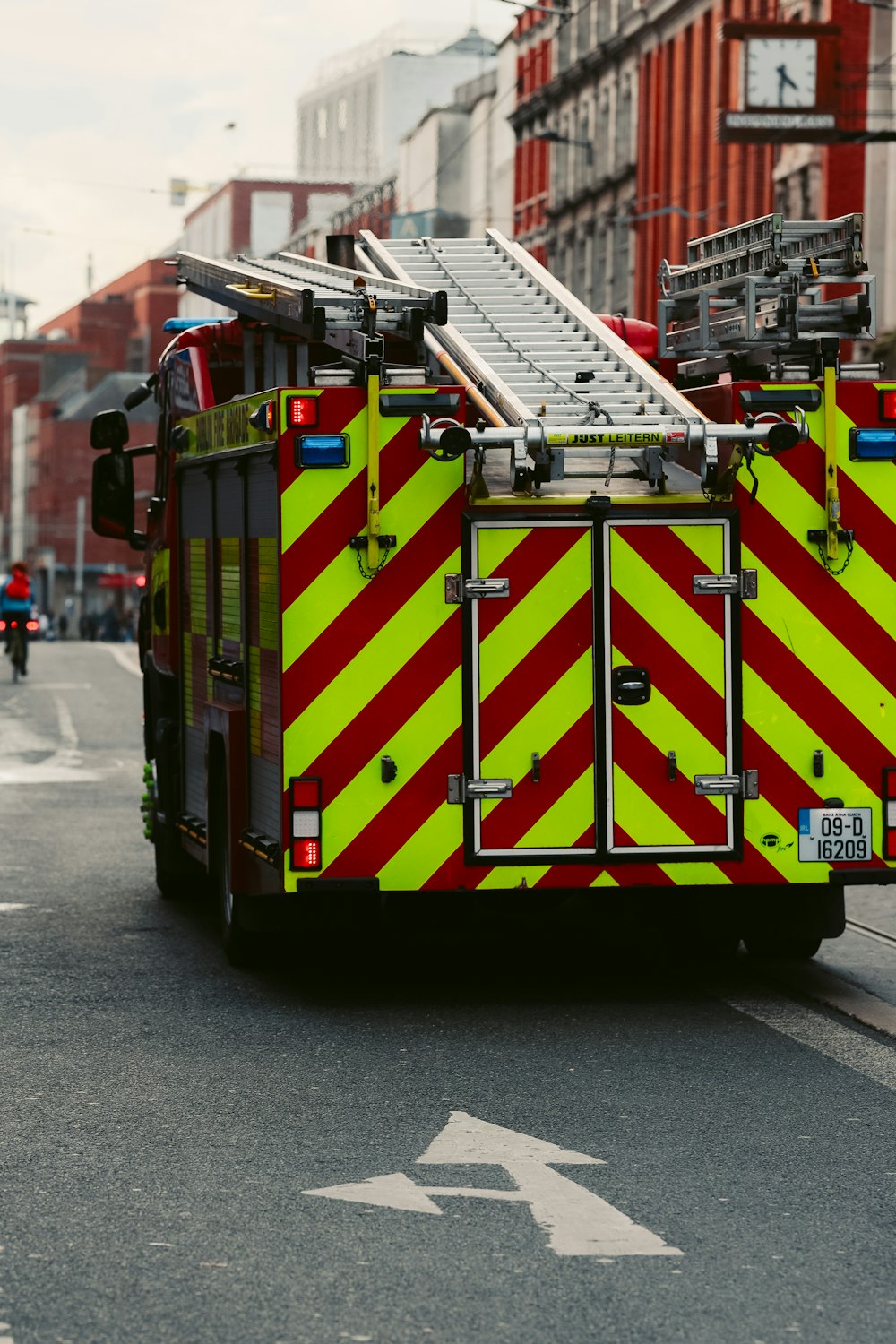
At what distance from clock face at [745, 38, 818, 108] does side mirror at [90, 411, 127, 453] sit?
25262 millimetres

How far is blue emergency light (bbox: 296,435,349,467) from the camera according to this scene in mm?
9141

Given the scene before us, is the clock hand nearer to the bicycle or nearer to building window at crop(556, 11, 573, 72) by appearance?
the bicycle

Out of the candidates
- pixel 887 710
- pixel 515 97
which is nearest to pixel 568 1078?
pixel 887 710

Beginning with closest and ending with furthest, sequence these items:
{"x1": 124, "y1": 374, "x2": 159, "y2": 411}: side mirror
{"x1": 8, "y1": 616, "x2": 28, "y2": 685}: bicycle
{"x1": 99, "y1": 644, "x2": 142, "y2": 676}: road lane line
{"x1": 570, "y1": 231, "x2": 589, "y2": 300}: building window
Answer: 1. {"x1": 124, "y1": 374, "x2": 159, "y2": 411}: side mirror
2. {"x1": 8, "y1": 616, "x2": 28, "y2": 685}: bicycle
3. {"x1": 99, "y1": 644, "x2": 142, "y2": 676}: road lane line
4. {"x1": 570, "y1": 231, "x2": 589, "y2": 300}: building window

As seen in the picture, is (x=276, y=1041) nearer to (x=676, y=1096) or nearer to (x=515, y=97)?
(x=676, y=1096)

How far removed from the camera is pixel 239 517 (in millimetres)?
10109

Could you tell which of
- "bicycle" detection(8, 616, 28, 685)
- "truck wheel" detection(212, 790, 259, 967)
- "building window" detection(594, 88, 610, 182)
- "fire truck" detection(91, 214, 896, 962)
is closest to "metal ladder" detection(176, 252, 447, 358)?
"fire truck" detection(91, 214, 896, 962)

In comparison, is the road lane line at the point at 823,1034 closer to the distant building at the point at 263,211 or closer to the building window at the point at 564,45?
the building window at the point at 564,45

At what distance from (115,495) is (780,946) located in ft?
15.8

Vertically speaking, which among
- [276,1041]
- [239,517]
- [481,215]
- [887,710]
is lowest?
[276,1041]

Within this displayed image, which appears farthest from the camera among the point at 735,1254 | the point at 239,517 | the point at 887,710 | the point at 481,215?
the point at 481,215

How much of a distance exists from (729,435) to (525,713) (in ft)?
4.05

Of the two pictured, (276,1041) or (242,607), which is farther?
(242,607)

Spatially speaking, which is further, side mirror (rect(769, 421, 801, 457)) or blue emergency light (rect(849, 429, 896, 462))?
blue emergency light (rect(849, 429, 896, 462))
